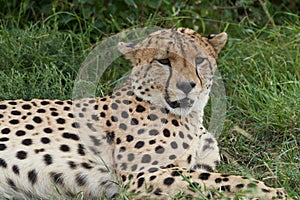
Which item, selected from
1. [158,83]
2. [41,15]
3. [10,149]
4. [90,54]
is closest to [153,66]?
[158,83]

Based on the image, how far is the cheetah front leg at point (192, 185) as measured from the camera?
3.57 metres

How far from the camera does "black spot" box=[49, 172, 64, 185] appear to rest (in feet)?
12.5

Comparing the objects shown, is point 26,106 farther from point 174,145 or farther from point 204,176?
point 204,176

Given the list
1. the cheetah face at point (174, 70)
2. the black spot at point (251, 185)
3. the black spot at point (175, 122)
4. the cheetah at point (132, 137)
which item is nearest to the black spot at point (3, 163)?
the cheetah at point (132, 137)

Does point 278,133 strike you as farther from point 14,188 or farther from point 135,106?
point 14,188

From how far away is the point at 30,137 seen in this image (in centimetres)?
396

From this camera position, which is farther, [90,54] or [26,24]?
[26,24]

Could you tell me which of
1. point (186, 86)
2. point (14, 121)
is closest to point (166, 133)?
point (186, 86)

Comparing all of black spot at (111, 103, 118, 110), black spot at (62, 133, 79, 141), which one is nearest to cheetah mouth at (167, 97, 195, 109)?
black spot at (111, 103, 118, 110)

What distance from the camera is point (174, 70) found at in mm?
3846

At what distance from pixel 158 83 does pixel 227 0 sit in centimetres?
247

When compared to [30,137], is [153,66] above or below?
above

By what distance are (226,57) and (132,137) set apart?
65.6 inches

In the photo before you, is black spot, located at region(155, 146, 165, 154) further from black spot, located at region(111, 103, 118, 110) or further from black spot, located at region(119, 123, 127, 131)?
black spot, located at region(111, 103, 118, 110)
